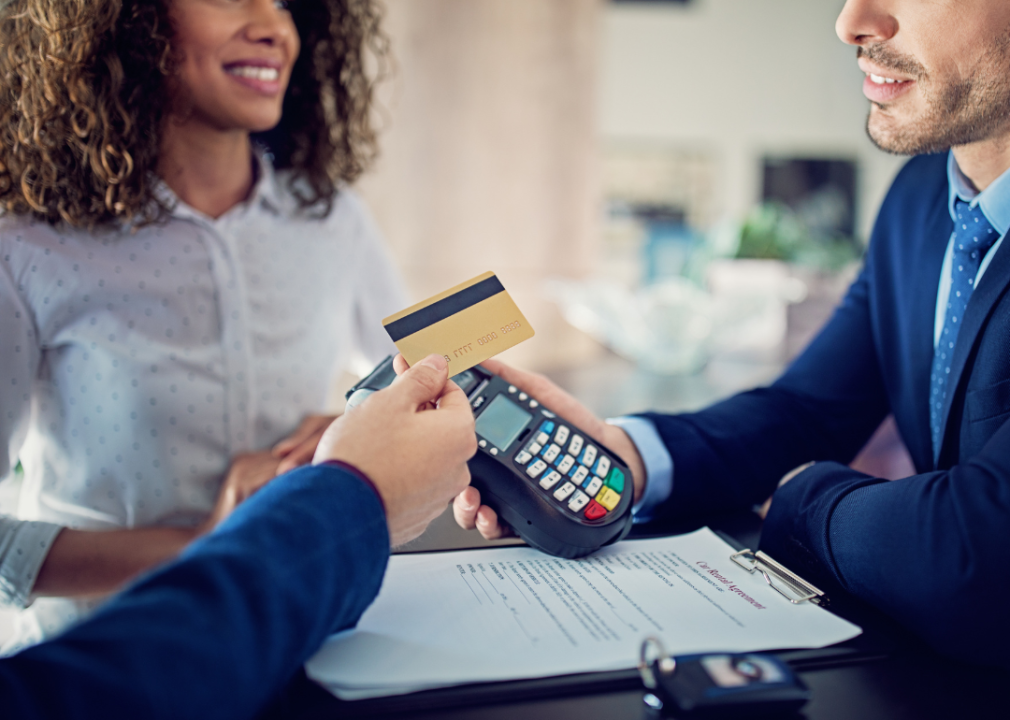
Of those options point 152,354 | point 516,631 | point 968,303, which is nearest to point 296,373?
point 152,354

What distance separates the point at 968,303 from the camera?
58 centimetres

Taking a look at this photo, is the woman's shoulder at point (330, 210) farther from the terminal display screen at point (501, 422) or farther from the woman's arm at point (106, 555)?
the terminal display screen at point (501, 422)

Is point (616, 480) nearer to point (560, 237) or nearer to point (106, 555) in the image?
point (106, 555)

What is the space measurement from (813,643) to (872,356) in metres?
0.50

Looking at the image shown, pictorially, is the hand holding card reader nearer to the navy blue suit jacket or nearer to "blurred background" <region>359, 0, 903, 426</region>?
the navy blue suit jacket

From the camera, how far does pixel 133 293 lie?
2.68ft

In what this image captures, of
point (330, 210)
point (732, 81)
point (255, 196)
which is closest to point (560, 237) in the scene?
point (330, 210)

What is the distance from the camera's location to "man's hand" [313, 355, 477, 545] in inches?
16.5

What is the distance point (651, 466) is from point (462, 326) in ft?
0.79

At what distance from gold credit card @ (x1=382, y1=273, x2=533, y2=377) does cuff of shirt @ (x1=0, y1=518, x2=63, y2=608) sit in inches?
18.9

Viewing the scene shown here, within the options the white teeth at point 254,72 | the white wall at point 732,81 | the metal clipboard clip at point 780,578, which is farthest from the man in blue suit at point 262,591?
the white wall at point 732,81

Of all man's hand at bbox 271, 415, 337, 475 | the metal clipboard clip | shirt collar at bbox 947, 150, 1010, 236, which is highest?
shirt collar at bbox 947, 150, 1010, 236

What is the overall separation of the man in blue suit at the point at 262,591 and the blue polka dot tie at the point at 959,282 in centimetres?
45

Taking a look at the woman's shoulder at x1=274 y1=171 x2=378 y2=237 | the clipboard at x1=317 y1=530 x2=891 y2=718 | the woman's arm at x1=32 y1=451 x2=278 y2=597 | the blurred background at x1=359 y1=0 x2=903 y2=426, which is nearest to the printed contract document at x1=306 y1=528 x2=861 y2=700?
the clipboard at x1=317 y1=530 x2=891 y2=718
